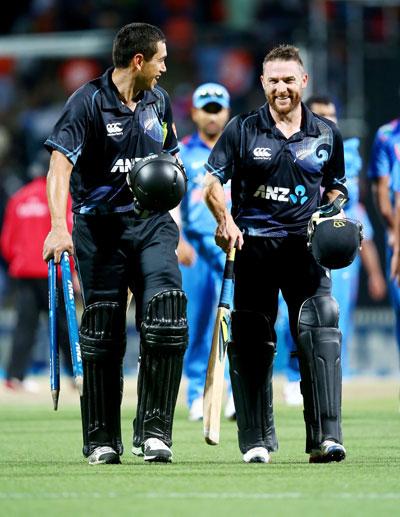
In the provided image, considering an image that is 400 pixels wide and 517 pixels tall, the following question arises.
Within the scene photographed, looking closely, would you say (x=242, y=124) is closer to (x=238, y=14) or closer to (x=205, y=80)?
(x=205, y=80)

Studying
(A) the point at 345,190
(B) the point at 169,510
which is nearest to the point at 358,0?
(A) the point at 345,190

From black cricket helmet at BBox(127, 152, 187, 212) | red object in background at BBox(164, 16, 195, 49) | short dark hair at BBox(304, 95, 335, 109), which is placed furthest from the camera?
red object in background at BBox(164, 16, 195, 49)

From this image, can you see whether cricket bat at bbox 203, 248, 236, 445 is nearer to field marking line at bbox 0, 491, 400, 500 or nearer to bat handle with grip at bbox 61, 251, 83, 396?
bat handle with grip at bbox 61, 251, 83, 396

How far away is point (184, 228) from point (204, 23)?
9.60 m

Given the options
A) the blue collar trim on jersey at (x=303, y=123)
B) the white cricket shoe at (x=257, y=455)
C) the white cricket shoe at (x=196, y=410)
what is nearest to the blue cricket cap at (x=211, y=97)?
the white cricket shoe at (x=196, y=410)

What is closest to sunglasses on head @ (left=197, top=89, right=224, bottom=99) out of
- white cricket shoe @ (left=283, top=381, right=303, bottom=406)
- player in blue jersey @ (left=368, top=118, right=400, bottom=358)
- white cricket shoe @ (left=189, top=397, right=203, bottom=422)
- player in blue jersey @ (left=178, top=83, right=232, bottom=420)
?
player in blue jersey @ (left=178, top=83, right=232, bottom=420)

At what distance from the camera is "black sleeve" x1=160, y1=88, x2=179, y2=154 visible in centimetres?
852

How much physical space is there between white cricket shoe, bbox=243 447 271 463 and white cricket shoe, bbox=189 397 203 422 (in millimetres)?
3735

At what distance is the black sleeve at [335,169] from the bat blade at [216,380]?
35.6 inches

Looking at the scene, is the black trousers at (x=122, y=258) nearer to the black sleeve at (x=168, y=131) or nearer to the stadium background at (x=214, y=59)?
the black sleeve at (x=168, y=131)

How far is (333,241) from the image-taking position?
8.09 meters

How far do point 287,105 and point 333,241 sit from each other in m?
0.80

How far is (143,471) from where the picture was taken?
774 cm

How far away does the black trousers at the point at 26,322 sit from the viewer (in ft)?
51.6
